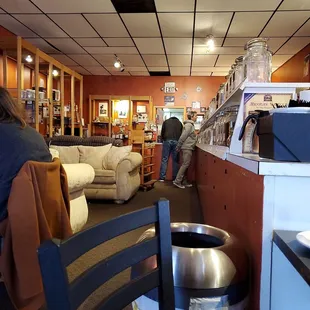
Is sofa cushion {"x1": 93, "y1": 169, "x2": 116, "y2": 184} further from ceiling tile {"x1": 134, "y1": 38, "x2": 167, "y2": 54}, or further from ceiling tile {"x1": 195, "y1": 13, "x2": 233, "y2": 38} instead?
ceiling tile {"x1": 195, "y1": 13, "x2": 233, "y2": 38}

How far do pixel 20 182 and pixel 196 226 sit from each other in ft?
3.41

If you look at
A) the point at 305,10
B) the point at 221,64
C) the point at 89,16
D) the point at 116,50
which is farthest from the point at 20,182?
the point at 221,64

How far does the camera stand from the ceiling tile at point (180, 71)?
698 centimetres

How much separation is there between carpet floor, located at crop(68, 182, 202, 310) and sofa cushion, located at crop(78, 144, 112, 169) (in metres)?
0.65

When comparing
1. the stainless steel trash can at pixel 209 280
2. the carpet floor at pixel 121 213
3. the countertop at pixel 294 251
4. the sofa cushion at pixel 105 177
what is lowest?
the carpet floor at pixel 121 213

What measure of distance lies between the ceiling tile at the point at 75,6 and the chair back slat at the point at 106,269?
353 centimetres

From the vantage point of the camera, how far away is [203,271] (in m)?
0.95

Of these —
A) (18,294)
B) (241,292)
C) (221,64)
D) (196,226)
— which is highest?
(221,64)

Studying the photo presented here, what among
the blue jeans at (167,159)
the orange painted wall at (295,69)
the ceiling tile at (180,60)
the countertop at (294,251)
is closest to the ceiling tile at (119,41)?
the ceiling tile at (180,60)

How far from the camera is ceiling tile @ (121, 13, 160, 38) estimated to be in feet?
13.3

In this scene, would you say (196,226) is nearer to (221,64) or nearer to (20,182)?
(20,182)

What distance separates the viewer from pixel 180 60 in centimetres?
625

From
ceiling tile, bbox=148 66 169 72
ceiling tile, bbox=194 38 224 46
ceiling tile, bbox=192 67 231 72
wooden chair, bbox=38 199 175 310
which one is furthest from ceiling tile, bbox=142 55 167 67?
wooden chair, bbox=38 199 175 310

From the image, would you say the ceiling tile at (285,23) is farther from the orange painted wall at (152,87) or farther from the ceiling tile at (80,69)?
the ceiling tile at (80,69)
